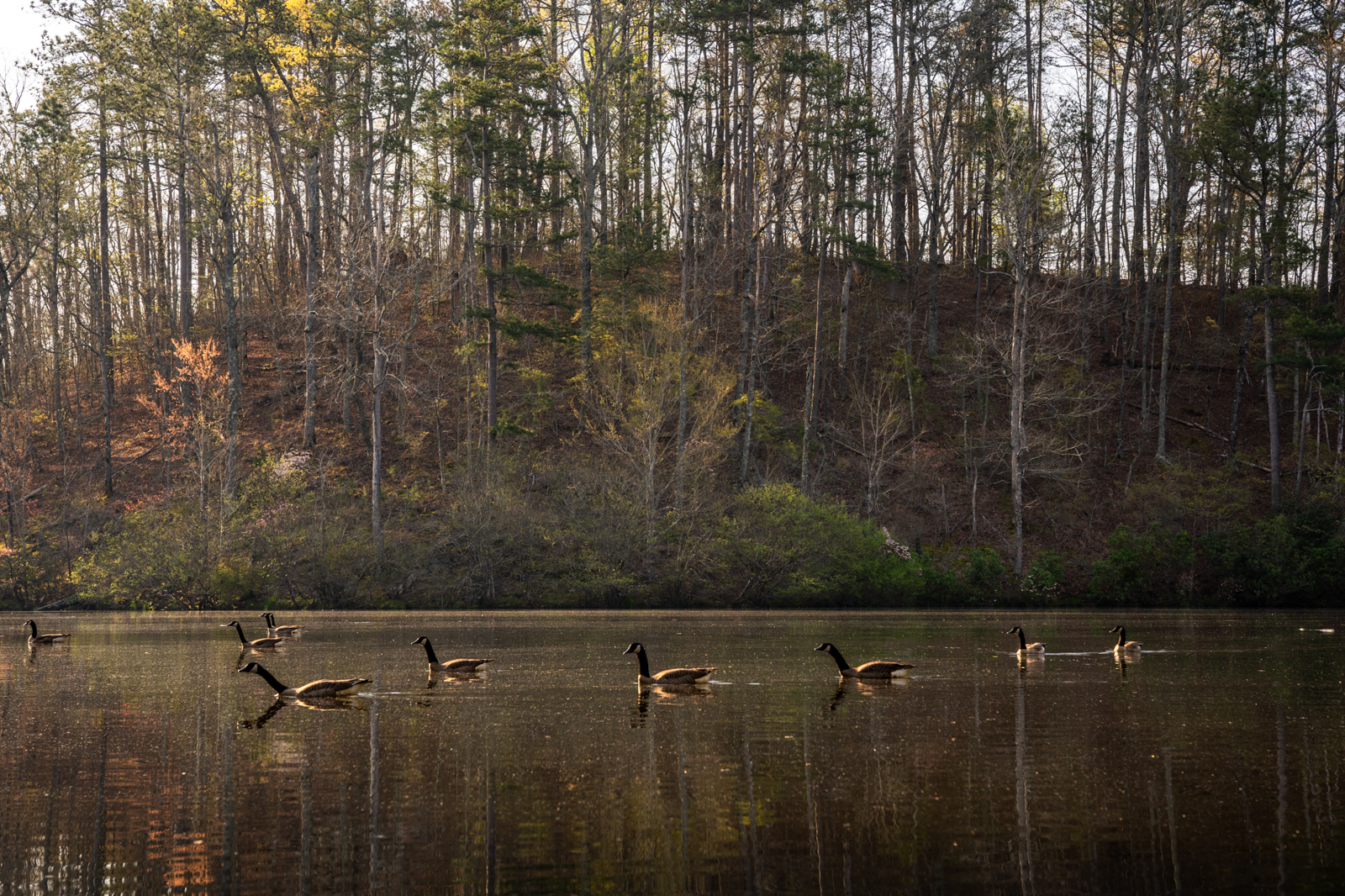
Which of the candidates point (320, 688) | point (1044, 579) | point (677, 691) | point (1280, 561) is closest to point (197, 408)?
point (1044, 579)

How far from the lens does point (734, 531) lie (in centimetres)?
4300

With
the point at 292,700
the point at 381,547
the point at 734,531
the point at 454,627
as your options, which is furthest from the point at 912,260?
the point at 292,700

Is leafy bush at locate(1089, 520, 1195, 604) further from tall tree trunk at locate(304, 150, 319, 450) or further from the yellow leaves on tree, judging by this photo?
tall tree trunk at locate(304, 150, 319, 450)

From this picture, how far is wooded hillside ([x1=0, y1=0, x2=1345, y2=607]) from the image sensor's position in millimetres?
44062

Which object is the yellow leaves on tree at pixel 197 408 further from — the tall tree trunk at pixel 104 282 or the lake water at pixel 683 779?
the lake water at pixel 683 779

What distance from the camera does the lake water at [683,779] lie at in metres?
8.56

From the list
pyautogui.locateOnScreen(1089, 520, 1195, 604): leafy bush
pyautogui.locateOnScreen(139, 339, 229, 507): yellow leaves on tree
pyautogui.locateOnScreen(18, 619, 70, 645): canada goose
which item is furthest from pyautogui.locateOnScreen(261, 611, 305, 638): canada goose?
pyautogui.locateOnScreen(1089, 520, 1195, 604): leafy bush

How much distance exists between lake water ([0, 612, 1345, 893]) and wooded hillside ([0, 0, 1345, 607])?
2125 centimetres

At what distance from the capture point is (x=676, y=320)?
4881 centimetres

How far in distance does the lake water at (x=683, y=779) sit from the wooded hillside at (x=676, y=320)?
21245 millimetres

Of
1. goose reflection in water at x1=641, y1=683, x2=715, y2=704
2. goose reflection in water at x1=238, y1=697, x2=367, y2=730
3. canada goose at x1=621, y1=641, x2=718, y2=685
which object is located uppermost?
canada goose at x1=621, y1=641, x2=718, y2=685

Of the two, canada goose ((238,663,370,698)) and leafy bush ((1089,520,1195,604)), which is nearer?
canada goose ((238,663,370,698))

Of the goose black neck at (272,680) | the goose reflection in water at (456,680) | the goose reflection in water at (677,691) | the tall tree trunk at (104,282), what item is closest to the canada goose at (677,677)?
the goose reflection in water at (677,691)

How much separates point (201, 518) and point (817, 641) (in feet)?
89.6
